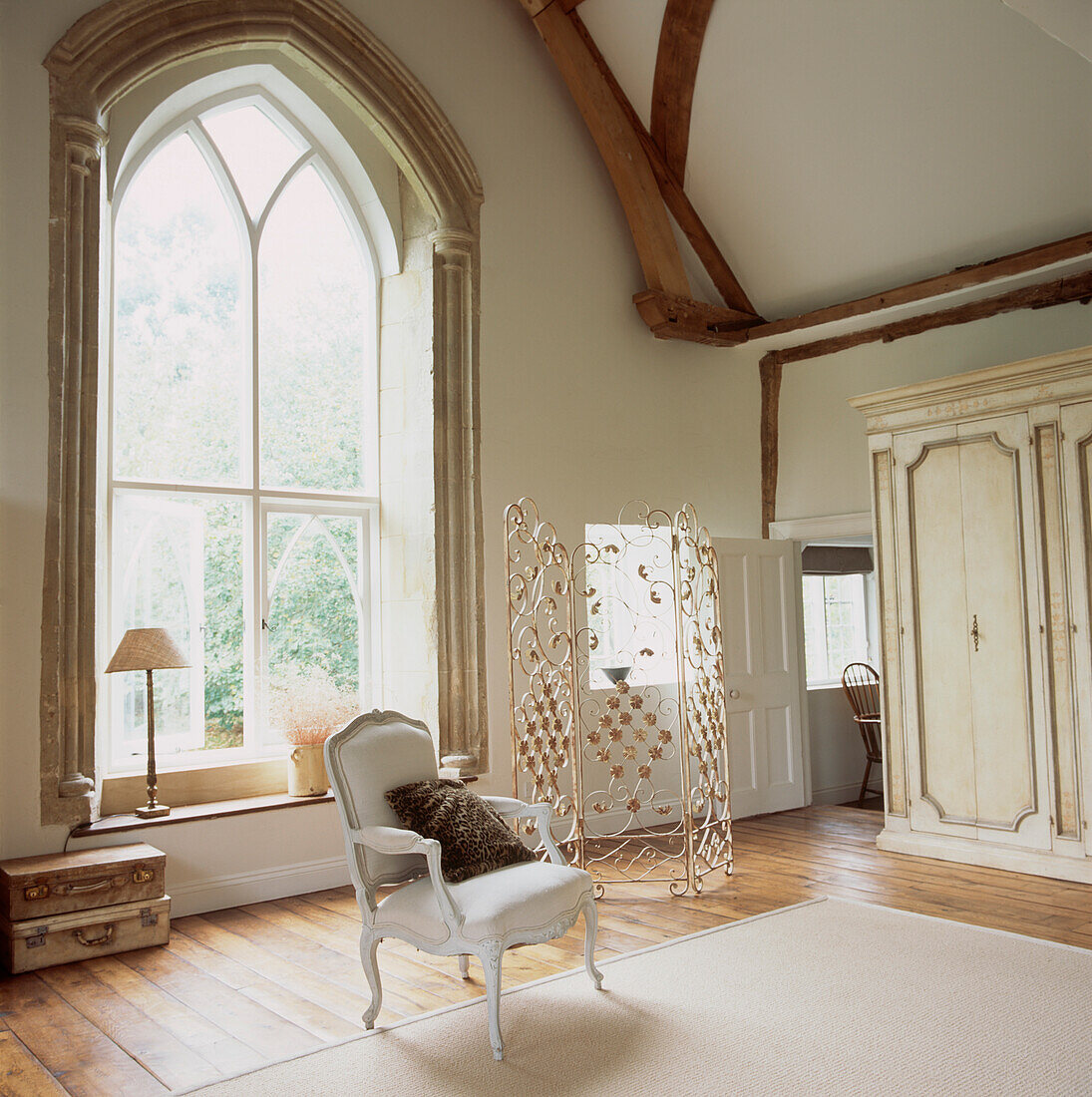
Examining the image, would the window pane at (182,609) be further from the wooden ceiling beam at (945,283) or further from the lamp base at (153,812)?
the wooden ceiling beam at (945,283)

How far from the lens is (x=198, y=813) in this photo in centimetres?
505

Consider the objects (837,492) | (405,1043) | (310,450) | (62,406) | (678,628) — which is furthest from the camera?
(837,492)

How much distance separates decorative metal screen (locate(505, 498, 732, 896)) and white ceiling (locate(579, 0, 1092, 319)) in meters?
2.17

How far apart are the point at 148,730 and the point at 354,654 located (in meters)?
1.44

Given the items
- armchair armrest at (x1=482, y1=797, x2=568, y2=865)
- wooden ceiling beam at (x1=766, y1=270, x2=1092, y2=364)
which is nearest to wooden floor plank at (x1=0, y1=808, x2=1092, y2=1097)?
armchair armrest at (x1=482, y1=797, x2=568, y2=865)

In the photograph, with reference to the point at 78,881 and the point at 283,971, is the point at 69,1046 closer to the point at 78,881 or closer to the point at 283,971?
the point at 283,971

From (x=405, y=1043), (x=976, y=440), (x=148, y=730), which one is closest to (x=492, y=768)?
(x=148, y=730)

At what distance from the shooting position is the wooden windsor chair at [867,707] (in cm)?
795

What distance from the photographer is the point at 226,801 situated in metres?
5.37

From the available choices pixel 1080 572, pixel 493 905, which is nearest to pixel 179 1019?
pixel 493 905

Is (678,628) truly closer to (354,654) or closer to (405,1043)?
(354,654)

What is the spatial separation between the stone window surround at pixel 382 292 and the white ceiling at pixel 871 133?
1714 mm

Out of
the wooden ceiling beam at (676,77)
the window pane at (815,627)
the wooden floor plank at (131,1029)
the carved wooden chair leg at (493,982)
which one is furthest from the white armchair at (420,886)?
the window pane at (815,627)

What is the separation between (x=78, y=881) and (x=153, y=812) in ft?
1.99
